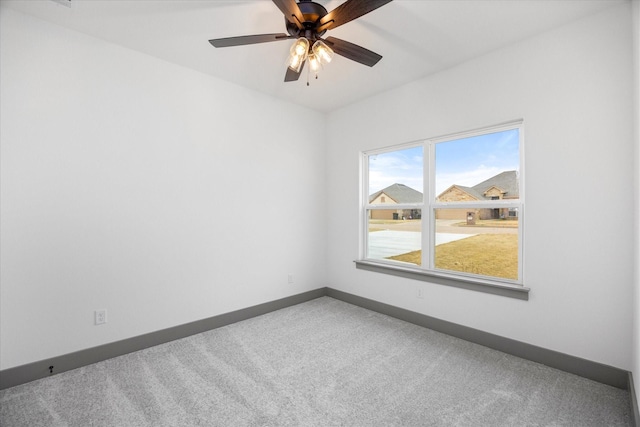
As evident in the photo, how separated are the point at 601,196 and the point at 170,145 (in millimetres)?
3635

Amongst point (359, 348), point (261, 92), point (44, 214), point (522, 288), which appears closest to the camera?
point (44, 214)

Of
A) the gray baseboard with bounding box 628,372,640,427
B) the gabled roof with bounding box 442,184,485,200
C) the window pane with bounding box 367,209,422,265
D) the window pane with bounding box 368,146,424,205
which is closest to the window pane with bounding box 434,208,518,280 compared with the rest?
the gabled roof with bounding box 442,184,485,200

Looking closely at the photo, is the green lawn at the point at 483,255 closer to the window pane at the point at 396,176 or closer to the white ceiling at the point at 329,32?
the window pane at the point at 396,176

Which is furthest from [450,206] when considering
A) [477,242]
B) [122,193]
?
[122,193]

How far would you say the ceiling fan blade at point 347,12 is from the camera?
5.25 ft

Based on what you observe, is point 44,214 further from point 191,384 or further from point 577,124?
point 577,124

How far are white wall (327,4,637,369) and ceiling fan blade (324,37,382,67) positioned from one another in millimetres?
1205

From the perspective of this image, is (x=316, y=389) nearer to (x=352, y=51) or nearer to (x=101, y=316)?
(x=101, y=316)

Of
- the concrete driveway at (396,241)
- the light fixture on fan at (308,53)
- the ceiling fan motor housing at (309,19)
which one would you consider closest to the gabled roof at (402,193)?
the concrete driveway at (396,241)

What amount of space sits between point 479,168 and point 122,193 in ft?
11.0

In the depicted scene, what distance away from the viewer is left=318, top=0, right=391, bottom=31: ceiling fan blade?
1601mm

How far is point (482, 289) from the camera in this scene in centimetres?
Answer: 265

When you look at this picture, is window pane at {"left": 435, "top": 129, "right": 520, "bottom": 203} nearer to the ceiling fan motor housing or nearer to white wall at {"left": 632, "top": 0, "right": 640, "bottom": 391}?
white wall at {"left": 632, "top": 0, "right": 640, "bottom": 391}

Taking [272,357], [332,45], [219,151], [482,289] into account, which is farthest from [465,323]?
[219,151]
